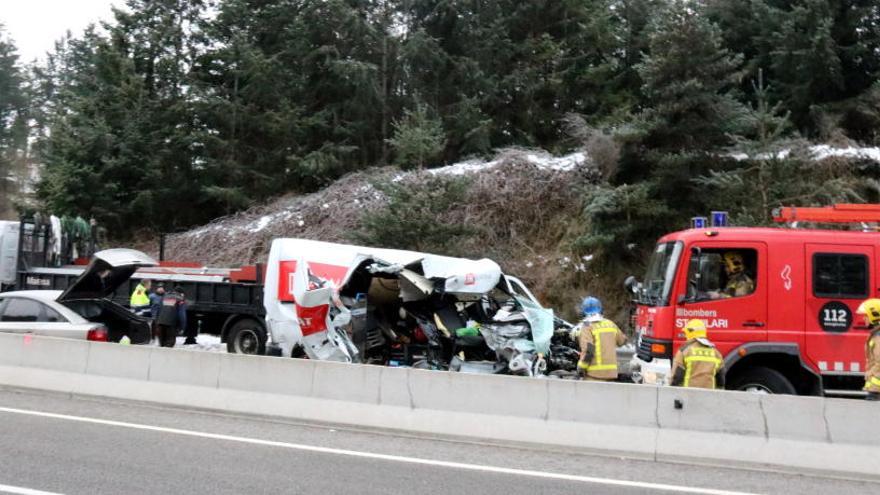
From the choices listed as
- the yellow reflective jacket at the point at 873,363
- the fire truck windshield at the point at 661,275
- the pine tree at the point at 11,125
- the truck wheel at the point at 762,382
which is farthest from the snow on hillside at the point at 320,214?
the pine tree at the point at 11,125

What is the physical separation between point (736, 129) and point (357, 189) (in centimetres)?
1219

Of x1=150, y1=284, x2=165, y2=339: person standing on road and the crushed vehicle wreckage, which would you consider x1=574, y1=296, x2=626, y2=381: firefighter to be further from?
x1=150, y1=284, x2=165, y2=339: person standing on road

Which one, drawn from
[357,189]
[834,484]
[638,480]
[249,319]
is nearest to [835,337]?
[834,484]

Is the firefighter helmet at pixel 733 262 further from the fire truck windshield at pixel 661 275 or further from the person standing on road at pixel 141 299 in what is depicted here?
the person standing on road at pixel 141 299

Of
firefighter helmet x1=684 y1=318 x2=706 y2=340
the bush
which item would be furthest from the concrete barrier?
the bush

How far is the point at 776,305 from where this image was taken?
953 cm

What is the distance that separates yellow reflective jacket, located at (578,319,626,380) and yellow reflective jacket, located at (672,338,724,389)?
2.79 feet

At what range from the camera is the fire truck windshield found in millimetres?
9820

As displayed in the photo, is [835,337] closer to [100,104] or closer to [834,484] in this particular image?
[834,484]

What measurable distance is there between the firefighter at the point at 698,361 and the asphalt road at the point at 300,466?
1113 mm

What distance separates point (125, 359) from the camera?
33.2 ft

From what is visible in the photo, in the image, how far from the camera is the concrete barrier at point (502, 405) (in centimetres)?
716

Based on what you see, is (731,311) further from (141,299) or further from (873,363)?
(141,299)

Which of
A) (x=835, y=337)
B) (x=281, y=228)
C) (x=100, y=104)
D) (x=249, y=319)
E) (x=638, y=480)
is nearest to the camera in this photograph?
(x=638, y=480)
